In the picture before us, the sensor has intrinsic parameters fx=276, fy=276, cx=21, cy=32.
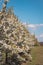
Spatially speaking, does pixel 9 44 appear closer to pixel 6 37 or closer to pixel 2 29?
pixel 6 37

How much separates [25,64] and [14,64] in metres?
8.46

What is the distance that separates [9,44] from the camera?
28938mm

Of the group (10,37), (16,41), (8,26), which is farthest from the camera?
(16,41)

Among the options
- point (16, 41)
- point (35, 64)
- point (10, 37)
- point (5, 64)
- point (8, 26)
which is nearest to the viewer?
point (8, 26)

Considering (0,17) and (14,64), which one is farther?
(14,64)

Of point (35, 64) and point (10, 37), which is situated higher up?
point (10, 37)

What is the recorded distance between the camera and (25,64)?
45688 millimetres

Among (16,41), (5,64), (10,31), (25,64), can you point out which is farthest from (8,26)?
(25,64)

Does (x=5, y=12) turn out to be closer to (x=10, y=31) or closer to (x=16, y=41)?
(x=10, y=31)

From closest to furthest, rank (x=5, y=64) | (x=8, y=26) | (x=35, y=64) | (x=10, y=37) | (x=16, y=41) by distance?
1. (x=8, y=26)
2. (x=10, y=37)
3. (x=16, y=41)
4. (x=5, y=64)
5. (x=35, y=64)

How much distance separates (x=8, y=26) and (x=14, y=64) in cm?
1055

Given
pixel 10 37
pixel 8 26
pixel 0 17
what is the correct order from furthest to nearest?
pixel 10 37
pixel 8 26
pixel 0 17

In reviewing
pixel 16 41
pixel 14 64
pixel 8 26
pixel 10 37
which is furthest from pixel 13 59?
pixel 8 26

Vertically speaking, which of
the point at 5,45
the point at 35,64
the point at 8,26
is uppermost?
the point at 8,26
